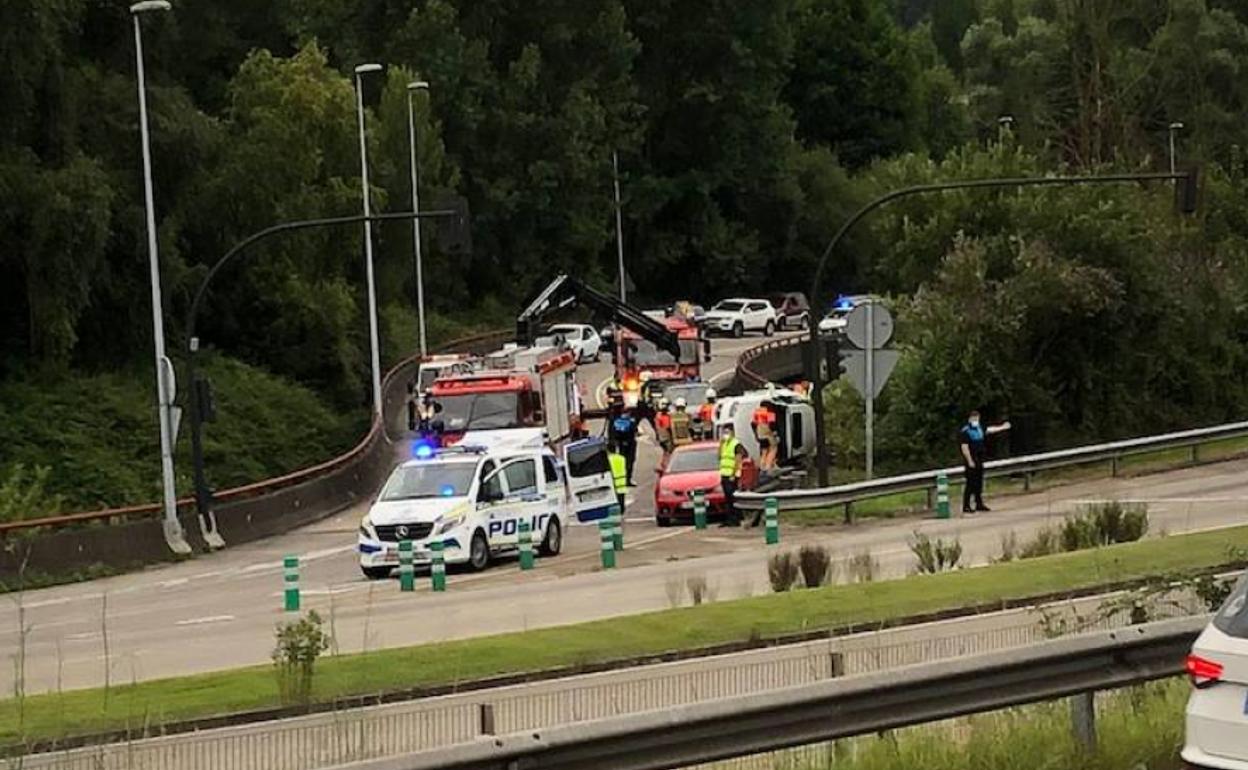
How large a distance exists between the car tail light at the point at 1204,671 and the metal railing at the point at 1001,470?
28.1 meters

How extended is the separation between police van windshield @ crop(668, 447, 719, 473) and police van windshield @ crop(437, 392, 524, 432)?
5.53 m

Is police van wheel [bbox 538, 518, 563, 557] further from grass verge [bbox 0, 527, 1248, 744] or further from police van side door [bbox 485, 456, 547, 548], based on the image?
grass verge [bbox 0, 527, 1248, 744]

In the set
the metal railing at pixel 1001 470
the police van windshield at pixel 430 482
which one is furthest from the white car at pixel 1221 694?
the metal railing at pixel 1001 470

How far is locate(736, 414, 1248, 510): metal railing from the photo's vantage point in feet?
125

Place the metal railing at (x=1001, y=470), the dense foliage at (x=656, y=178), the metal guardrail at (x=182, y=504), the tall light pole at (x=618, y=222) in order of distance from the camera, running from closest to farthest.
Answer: the metal railing at (x=1001, y=470)
the metal guardrail at (x=182, y=504)
the dense foliage at (x=656, y=178)
the tall light pole at (x=618, y=222)

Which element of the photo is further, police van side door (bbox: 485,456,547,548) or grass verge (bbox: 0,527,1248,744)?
police van side door (bbox: 485,456,547,548)

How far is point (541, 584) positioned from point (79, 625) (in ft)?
21.0

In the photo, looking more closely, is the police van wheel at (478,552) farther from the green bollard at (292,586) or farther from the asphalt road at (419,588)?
Result: the green bollard at (292,586)

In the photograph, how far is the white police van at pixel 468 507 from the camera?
3238 cm

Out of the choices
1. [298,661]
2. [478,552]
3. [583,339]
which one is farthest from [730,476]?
[583,339]

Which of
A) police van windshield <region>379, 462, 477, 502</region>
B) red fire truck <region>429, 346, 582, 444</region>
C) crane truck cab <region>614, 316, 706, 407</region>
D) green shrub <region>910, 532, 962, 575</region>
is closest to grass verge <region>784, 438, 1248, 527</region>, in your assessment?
red fire truck <region>429, 346, 582, 444</region>

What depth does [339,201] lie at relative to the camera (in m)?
65.2

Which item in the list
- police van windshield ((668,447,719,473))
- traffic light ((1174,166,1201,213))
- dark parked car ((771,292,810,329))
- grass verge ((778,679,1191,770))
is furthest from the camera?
dark parked car ((771,292,810,329))

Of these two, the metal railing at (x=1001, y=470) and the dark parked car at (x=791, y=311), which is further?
the dark parked car at (x=791, y=311)
